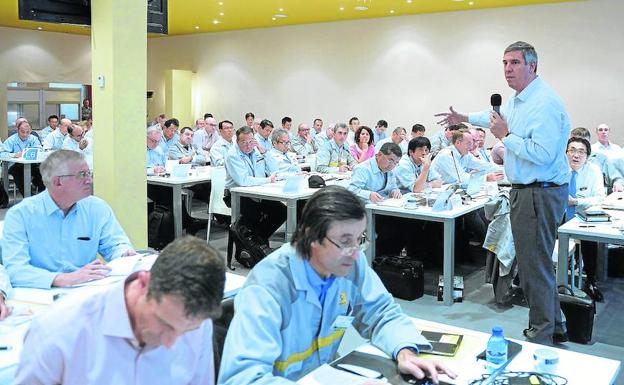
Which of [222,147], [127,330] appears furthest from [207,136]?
[127,330]

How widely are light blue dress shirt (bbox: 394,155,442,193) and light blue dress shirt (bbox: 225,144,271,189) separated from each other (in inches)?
58.8

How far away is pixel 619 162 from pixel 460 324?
12.9 ft

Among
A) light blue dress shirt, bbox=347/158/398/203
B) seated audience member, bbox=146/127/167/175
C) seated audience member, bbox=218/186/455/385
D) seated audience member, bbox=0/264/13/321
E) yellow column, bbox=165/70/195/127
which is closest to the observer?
seated audience member, bbox=218/186/455/385

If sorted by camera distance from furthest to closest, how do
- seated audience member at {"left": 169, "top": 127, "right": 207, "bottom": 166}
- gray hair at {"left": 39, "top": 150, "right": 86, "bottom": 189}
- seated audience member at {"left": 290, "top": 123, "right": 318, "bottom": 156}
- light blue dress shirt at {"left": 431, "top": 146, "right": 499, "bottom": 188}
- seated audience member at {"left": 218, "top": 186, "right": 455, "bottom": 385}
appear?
seated audience member at {"left": 290, "top": 123, "right": 318, "bottom": 156}, seated audience member at {"left": 169, "top": 127, "right": 207, "bottom": 166}, light blue dress shirt at {"left": 431, "top": 146, "right": 499, "bottom": 188}, gray hair at {"left": 39, "top": 150, "right": 86, "bottom": 189}, seated audience member at {"left": 218, "top": 186, "right": 455, "bottom": 385}

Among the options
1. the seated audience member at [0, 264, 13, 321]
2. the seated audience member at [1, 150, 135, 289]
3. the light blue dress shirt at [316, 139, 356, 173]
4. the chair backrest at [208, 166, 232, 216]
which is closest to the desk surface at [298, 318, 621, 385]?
the seated audience member at [0, 264, 13, 321]

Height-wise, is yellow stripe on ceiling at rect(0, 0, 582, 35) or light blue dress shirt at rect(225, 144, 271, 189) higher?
yellow stripe on ceiling at rect(0, 0, 582, 35)

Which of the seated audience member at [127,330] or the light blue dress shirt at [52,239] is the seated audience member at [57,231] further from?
the seated audience member at [127,330]

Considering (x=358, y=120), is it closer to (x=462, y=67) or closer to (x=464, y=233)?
(x=462, y=67)

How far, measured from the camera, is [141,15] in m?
5.86

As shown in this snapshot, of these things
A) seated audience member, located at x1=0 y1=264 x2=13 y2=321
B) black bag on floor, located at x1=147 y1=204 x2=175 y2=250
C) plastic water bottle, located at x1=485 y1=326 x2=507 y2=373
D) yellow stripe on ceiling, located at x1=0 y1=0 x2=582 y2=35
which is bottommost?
black bag on floor, located at x1=147 y1=204 x2=175 y2=250

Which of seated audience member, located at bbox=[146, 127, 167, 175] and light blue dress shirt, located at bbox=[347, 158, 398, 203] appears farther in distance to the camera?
seated audience member, located at bbox=[146, 127, 167, 175]

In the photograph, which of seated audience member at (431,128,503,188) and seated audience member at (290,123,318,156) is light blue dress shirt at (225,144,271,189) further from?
seated audience member at (290,123,318,156)

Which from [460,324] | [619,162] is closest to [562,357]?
[460,324]

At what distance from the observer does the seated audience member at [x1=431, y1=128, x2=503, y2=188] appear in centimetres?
714
